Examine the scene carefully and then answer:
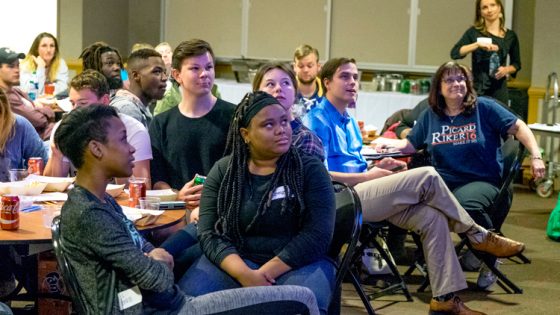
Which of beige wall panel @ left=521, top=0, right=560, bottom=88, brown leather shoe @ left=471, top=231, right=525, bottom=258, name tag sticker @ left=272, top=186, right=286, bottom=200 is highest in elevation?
beige wall panel @ left=521, top=0, right=560, bottom=88

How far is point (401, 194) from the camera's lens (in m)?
4.75

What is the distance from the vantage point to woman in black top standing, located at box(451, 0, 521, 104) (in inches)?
331

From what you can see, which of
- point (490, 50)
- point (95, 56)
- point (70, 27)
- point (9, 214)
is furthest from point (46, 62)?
point (9, 214)

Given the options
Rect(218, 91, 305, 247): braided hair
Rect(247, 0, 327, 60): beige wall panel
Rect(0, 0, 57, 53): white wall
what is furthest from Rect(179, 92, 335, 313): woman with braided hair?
Rect(0, 0, 57, 53): white wall

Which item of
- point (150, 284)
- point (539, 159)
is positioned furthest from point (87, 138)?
point (539, 159)

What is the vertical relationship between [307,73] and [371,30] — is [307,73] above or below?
below

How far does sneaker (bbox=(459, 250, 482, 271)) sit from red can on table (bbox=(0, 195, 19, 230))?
126 inches

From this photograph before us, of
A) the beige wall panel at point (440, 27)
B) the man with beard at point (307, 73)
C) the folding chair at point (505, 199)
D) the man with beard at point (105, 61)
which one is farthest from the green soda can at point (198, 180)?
the beige wall panel at point (440, 27)

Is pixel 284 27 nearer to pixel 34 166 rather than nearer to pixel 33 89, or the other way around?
pixel 33 89

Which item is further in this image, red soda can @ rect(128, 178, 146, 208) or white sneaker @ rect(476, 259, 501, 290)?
white sneaker @ rect(476, 259, 501, 290)

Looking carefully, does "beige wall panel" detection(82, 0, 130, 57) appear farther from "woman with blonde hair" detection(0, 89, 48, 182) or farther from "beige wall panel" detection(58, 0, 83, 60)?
"woman with blonde hair" detection(0, 89, 48, 182)

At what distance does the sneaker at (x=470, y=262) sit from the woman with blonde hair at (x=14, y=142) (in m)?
2.62

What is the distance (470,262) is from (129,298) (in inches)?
138

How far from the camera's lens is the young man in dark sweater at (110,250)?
2.65 m
